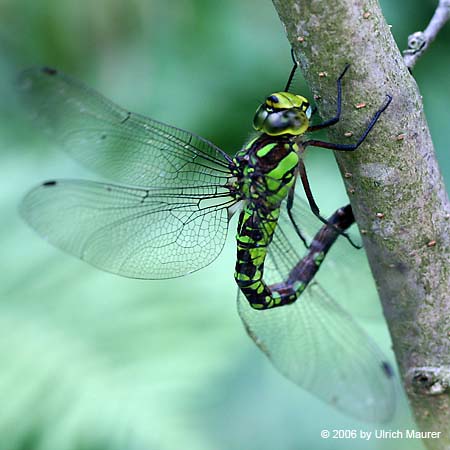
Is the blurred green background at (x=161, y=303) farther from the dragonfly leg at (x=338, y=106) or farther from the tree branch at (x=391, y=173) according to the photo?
the dragonfly leg at (x=338, y=106)

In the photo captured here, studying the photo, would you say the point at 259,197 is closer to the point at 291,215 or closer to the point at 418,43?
the point at 291,215

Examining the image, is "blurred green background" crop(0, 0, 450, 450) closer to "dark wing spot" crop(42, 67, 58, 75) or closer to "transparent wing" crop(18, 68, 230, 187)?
"transparent wing" crop(18, 68, 230, 187)

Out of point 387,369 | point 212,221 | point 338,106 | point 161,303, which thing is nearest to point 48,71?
point 212,221

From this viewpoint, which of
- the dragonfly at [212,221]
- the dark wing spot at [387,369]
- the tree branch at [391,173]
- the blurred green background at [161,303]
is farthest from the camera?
the blurred green background at [161,303]

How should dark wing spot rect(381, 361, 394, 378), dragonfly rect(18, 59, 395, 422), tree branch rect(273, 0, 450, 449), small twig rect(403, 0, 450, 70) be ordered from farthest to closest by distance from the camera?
dark wing spot rect(381, 361, 394, 378) < dragonfly rect(18, 59, 395, 422) < small twig rect(403, 0, 450, 70) < tree branch rect(273, 0, 450, 449)

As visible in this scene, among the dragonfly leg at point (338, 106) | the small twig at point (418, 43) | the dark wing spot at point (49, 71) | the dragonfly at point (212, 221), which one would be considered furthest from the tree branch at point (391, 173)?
the dark wing spot at point (49, 71)

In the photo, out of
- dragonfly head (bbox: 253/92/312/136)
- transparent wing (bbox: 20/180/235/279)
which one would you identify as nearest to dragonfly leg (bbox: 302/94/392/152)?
dragonfly head (bbox: 253/92/312/136)

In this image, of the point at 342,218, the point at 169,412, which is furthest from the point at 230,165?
the point at 169,412
